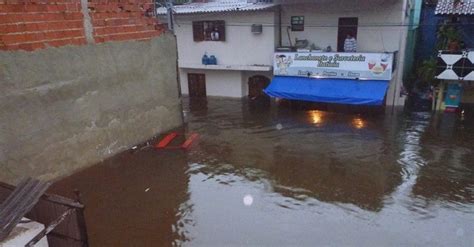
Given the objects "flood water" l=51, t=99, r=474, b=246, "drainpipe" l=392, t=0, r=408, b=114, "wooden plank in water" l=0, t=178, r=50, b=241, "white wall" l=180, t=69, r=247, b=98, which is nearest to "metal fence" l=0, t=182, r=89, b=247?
"wooden plank in water" l=0, t=178, r=50, b=241

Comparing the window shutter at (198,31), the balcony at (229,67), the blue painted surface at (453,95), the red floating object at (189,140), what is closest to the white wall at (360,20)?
the balcony at (229,67)

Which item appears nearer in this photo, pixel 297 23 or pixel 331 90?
pixel 331 90

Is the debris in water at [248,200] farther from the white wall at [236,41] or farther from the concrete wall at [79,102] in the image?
the white wall at [236,41]

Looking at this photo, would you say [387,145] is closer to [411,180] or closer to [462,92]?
[411,180]

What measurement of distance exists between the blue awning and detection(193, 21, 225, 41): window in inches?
148

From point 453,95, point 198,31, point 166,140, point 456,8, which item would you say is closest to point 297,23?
point 198,31

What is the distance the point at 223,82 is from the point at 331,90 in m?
6.48

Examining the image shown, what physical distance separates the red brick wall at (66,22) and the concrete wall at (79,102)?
21 centimetres

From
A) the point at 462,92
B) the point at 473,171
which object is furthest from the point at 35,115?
the point at 462,92

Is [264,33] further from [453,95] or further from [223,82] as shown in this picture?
[453,95]

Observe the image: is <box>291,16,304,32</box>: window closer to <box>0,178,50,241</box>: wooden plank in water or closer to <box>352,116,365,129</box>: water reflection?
<box>352,116,365,129</box>: water reflection

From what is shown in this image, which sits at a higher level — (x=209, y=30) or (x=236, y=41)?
(x=209, y=30)

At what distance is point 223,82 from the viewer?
794 inches

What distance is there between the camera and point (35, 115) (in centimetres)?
833
